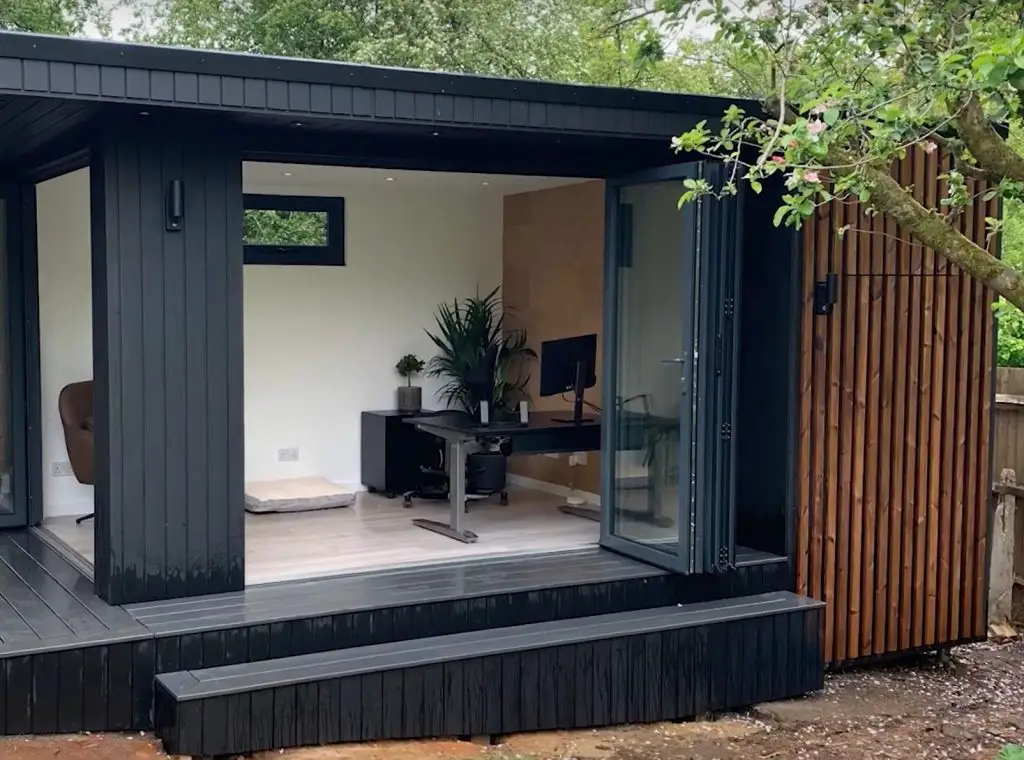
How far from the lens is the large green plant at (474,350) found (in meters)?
8.76

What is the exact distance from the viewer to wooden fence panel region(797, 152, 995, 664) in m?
6.02

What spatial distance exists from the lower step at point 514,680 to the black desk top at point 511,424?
1.50 metres

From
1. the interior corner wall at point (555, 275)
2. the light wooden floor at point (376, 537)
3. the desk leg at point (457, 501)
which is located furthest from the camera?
the interior corner wall at point (555, 275)

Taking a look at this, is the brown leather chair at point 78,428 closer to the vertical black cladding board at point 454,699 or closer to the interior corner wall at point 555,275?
the vertical black cladding board at point 454,699

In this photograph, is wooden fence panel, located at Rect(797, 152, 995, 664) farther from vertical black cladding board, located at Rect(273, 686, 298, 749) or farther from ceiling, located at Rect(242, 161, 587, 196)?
vertical black cladding board, located at Rect(273, 686, 298, 749)

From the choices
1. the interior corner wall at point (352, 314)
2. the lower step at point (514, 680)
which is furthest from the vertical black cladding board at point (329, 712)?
the interior corner wall at point (352, 314)

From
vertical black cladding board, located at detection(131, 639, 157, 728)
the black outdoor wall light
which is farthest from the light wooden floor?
the black outdoor wall light

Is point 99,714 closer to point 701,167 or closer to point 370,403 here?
point 701,167

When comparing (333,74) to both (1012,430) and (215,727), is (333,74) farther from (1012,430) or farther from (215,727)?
(1012,430)

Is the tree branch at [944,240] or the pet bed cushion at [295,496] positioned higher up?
the tree branch at [944,240]

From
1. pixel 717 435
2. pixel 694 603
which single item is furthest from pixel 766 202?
pixel 694 603

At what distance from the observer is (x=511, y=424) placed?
7031 millimetres

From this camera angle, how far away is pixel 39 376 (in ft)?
22.6

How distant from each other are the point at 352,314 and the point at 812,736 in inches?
185
